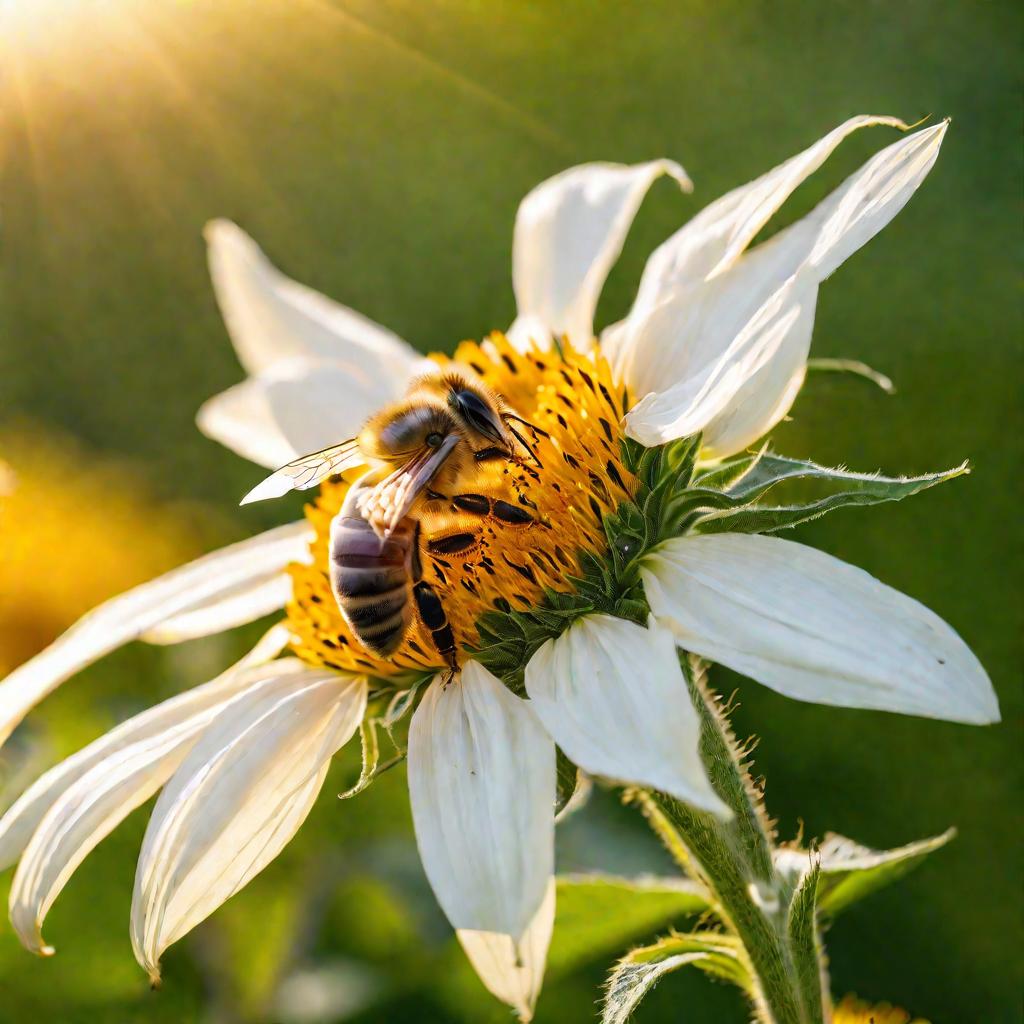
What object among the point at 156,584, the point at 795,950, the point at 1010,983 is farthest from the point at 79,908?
the point at 1010,983

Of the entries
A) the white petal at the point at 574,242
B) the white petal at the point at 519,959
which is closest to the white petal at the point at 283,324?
the white petal at the point at 574,242

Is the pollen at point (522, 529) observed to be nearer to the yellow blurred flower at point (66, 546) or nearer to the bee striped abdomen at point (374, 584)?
the bee striped abdomen at point (374, 584)

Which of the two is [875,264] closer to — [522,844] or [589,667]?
[589,667]

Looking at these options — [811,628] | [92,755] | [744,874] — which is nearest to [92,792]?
[92,755]

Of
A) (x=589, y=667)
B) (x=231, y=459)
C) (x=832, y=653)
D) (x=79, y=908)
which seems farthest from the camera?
(x=231, y=459)

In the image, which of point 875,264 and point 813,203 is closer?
point 875,264
